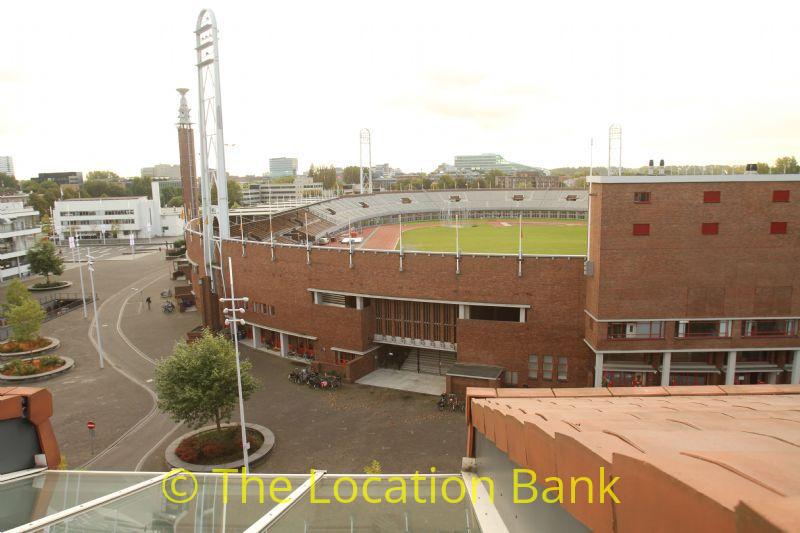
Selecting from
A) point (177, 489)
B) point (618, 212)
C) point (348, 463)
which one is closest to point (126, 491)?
point (177, 489)

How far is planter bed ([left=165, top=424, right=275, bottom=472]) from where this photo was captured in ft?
74.0

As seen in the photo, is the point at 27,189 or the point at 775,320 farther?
the point at 27,189

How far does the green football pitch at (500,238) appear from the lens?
53375 millimetres

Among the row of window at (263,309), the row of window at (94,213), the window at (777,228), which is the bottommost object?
the row of window at (263,309)

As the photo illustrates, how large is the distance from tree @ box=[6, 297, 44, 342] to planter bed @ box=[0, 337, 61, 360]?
2.41 ft

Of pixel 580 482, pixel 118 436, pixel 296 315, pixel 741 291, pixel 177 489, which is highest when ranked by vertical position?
pixel 580 482

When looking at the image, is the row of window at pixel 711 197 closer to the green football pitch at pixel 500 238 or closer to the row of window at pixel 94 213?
the green football pitch at pixel 500 238

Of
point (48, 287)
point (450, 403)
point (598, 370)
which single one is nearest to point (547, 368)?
point (598, 370)

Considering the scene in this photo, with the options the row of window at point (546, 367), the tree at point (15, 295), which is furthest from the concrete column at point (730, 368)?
the tree at point (15, 295)

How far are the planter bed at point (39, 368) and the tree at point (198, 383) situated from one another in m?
15.5

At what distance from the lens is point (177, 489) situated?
637cm

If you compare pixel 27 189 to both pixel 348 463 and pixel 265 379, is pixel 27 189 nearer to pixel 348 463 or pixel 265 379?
pixel 265 379

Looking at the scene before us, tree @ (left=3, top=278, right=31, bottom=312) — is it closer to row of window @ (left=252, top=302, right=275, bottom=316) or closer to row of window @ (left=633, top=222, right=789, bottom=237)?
row of window @ (left=252, top=302, right=275, bottom=316)

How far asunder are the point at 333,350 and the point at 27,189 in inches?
6575
